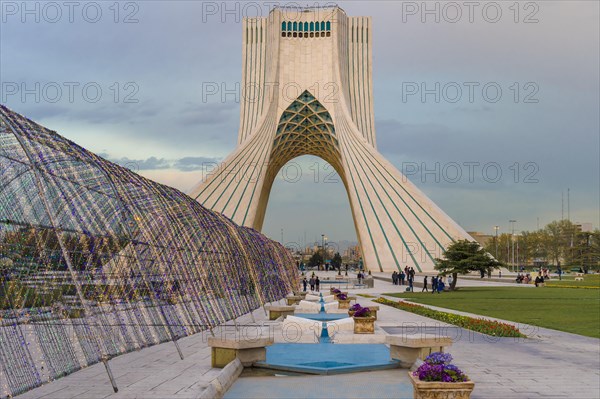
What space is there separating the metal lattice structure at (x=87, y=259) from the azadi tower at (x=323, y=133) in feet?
92.1

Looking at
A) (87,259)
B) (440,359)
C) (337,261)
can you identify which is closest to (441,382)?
(440,359)

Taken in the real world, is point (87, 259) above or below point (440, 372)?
above

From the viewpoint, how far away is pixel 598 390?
6.63m

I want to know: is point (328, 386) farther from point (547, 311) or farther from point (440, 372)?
point (547, 311)

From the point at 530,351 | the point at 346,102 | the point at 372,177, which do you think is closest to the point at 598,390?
the point at 530,351

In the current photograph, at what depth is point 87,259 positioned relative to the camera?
1070cm

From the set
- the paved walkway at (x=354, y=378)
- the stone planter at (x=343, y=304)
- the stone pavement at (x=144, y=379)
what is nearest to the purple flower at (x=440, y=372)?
the paved walkway at (x=354, y=378)

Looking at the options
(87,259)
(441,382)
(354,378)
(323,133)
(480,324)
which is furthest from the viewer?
(323,133)

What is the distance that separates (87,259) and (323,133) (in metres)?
48.4

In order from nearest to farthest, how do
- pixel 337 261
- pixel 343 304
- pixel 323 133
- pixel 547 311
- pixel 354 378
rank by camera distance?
pixel 354 378 → pixel 547 311 → pixel 343 304 → pixel 323 133 → pixel 337 261

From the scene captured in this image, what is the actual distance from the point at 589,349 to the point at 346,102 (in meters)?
45.3

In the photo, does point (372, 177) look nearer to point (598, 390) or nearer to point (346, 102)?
point (346, 102)

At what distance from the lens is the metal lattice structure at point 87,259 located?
606 cm

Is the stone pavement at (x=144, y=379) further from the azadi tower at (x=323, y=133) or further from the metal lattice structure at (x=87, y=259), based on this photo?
the azadi tower at (x=323, y=133)
